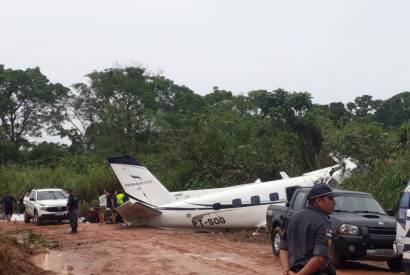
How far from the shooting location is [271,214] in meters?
15.2

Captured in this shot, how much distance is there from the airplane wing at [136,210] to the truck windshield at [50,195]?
27.1 ft

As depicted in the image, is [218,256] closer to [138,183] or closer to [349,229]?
[349,229]

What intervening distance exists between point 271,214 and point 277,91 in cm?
2562

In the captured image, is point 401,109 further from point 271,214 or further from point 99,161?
point 271,214

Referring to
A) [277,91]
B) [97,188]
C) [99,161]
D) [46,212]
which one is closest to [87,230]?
[46,212]

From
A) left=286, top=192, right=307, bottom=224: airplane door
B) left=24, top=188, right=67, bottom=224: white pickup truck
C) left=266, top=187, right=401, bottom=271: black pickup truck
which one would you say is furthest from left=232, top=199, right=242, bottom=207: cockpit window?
left=24, top=188, right=67, bottom=224: white pickup truck

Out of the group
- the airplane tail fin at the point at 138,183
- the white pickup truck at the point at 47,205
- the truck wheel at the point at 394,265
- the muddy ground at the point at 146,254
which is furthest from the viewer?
the white pickup truck at the point at 47,205

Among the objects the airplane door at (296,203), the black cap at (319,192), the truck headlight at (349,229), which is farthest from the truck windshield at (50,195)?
the black cap at (319,192)

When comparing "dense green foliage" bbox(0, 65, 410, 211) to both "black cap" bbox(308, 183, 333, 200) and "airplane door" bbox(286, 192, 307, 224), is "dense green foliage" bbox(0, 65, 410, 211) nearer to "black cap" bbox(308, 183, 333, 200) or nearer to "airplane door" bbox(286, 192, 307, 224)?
"airplane door" bbox(286, 192, 307, 224)

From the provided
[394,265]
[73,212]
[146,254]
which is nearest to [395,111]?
[73,212]

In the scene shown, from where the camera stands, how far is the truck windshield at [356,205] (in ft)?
44.2

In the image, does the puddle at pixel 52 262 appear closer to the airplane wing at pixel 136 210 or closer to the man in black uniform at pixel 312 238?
the airplane wing at pixel 136 210

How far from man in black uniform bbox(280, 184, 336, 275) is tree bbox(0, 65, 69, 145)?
198ft

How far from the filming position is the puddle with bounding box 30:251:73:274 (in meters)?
13.9
